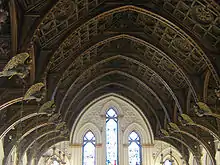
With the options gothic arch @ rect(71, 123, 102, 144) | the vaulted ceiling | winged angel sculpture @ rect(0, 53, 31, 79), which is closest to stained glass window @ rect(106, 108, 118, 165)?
gothic arch @ rect(71, 123, 102, 144)

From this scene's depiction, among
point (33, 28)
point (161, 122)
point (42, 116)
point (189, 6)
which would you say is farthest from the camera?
point (161, 122)

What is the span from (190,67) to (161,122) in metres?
7.95

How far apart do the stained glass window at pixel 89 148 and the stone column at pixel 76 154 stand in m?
0.47

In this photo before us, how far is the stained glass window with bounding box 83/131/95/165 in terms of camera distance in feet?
90.8

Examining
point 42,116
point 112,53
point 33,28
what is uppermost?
point 112,53

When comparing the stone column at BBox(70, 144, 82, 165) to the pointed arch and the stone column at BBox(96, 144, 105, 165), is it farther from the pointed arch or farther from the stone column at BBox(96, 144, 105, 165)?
the stone column at BBox(96, 144, 105, 165)

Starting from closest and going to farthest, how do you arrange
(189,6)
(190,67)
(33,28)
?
(33,28) → (189,6) → (190,67)

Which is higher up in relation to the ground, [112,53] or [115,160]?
[112,53]

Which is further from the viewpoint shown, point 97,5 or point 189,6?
point 97,5

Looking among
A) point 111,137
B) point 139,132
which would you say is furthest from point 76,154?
point 139,132

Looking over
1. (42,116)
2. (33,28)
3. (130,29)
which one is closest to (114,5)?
(130,29)

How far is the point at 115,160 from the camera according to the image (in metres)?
27.7

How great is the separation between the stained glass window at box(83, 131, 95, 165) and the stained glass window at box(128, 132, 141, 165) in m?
2.71

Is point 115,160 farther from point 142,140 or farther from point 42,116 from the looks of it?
point 42,116
